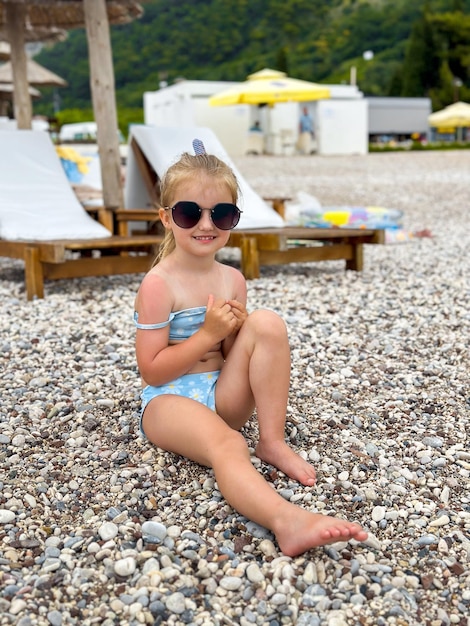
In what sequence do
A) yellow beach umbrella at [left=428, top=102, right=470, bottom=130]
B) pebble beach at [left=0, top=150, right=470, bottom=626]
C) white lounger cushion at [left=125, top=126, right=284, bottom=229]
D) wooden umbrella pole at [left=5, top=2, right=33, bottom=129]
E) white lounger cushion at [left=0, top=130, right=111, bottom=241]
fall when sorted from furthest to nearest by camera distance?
1. yellow beach umbrella at [left=428, top=102, right=470, bottom=130]
2. wooden umbrella pole at [left=5, top=2, right=33, bottom=129]
3. white lounger cushion at [left=125, top=126, right=284, bottom=229]
4. white lounger cushion at [left=0, top=130, right=111, bottom=241]
5. pebble beach at [left=0, top=150, right=470, bottom=626]

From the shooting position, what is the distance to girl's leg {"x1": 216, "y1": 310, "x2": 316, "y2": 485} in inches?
81.8

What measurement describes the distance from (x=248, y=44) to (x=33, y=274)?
64.8 meters

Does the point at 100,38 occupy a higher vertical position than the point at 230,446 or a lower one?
higher

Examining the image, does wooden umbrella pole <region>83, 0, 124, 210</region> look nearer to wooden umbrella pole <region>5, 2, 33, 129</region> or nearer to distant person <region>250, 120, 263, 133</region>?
wooden umbrella pole <region>5, 2, 33, 129</region>

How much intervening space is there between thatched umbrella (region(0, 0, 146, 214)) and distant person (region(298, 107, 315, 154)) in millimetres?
Answer: 18738

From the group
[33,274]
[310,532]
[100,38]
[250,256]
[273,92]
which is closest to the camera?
[310,532]

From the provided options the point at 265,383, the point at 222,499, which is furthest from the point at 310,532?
the point at 265,383

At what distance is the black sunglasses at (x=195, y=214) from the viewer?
2.09m

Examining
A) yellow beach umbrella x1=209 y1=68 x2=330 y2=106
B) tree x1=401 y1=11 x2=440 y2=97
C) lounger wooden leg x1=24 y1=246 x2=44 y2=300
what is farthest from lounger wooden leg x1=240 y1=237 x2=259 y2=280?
tree x1=401 y1=11 x2=440 y2=97

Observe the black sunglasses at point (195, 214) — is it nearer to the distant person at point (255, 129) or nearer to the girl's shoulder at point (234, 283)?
the girl's shoulder at point (234, 283)

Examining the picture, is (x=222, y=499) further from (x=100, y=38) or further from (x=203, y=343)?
(x=100, y=38)

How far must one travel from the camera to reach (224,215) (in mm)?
2107

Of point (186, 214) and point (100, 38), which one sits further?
point (100, 38)

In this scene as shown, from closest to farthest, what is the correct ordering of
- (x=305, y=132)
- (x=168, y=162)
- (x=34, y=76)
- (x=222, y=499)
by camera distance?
(x=222, y=499) < (x=168, y=162) < (x=34, y=76) < (x=305, y=132)
